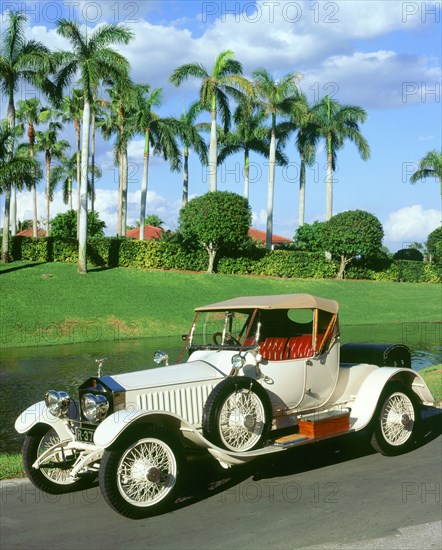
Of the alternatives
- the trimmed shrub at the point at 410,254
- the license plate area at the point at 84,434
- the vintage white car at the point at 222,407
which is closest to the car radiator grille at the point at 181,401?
the vintage white car at the point at 222,407

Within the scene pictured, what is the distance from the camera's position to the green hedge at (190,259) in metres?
41.4

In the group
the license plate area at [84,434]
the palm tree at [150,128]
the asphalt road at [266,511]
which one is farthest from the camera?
the palm tree at [150,128]

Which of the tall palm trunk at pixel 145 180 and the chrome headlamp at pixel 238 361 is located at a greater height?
the tall palm trunk at pixel 145 180

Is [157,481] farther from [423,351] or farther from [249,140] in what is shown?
[249,140]

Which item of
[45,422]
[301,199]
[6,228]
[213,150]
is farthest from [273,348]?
[301,199]

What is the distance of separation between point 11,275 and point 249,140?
29.6m

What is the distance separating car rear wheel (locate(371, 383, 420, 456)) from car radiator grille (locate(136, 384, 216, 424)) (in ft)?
7.49

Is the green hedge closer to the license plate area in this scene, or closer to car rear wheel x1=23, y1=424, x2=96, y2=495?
car rear wheel x1=23, y1=424, x2=96, y2=495

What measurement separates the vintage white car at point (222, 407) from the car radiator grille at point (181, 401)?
0.01 m

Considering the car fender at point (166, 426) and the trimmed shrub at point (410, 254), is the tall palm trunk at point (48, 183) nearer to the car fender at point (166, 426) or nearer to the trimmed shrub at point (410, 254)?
the trimmed shrub at point (410, 254)

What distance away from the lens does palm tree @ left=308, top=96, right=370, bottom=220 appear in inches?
2172

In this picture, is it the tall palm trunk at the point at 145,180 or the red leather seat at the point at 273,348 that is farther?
the tall palm trunk at the point at 145,180

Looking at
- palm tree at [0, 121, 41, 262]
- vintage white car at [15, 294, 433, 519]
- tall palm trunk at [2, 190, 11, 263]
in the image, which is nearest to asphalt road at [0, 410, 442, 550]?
vintage white car at [15, 294, 433, 519]

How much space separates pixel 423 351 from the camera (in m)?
23.1
